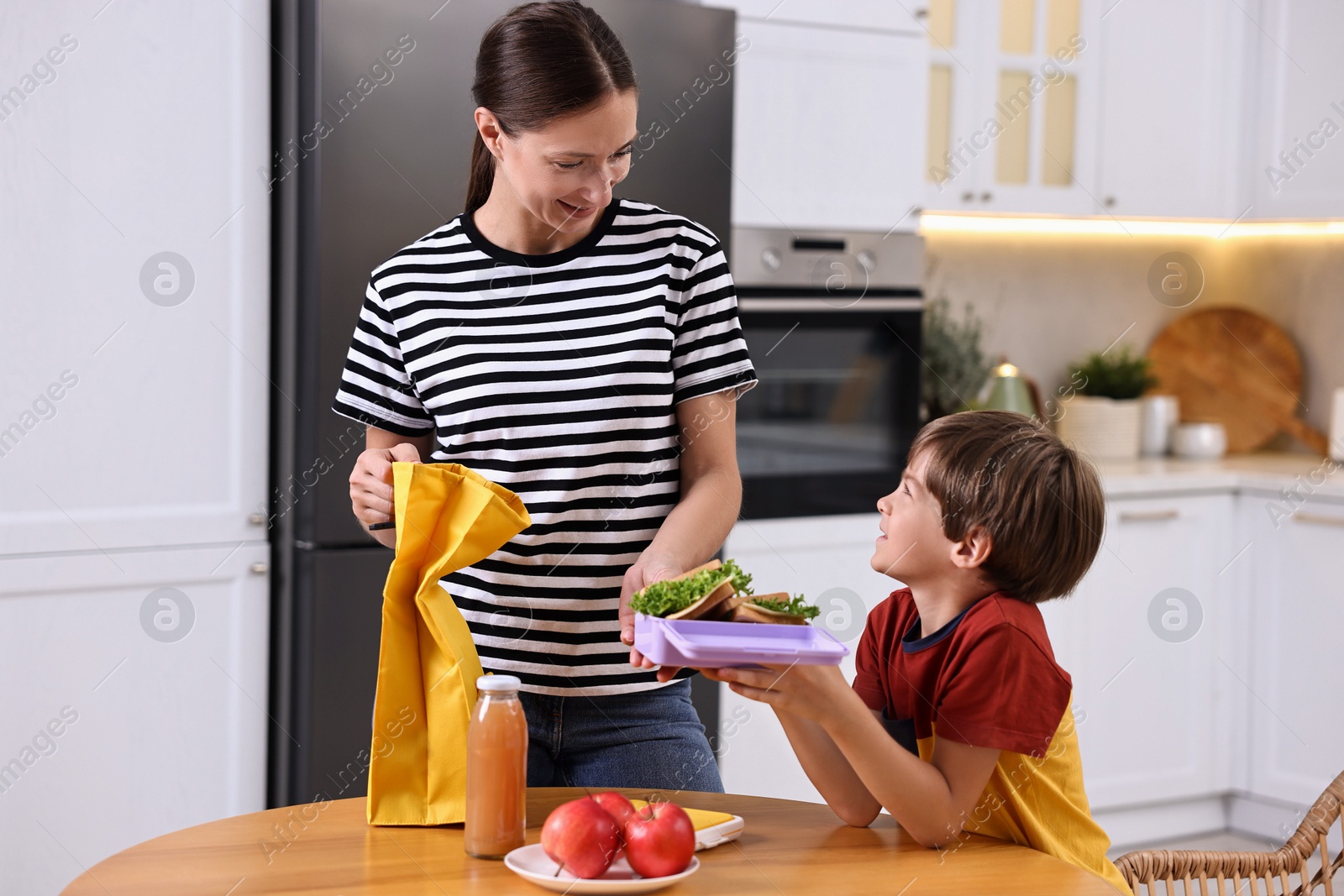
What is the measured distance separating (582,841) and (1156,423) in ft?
9.48

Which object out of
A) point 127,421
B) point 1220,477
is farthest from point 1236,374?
point 127,421

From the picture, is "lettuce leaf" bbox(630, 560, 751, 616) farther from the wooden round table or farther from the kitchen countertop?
the kitchen countertop

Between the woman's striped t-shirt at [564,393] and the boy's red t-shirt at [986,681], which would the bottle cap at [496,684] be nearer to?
the woman's striped t-shirt at [564,393]

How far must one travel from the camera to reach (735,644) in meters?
1.03

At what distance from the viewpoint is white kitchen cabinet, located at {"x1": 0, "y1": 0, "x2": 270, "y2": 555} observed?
2064mm

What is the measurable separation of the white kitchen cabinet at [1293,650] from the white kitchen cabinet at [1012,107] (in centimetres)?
93

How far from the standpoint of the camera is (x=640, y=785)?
1.34 m

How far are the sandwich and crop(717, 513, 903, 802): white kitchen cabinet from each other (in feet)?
4.97

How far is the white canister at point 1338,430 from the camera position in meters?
3.33

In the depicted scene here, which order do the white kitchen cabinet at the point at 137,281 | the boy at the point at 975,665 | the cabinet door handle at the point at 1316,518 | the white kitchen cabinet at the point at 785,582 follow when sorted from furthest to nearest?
the cabinet door handle at the point at 1316,518
the white kitchen cabinet at the point at 785,582
the white kitchen cabinet at the point at 137,281
the boy at the point at 975,665

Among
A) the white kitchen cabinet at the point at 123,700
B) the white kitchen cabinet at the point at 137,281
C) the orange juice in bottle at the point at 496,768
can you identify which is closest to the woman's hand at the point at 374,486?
the orange juice in bottle at the point at 496,768

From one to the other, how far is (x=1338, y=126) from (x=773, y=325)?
5.52ft

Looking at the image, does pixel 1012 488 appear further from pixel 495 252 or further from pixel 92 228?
pixel 92 228

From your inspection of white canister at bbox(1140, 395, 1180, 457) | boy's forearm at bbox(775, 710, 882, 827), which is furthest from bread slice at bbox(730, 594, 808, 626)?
white canister at bbox(1140, 395, 1180, 457)
